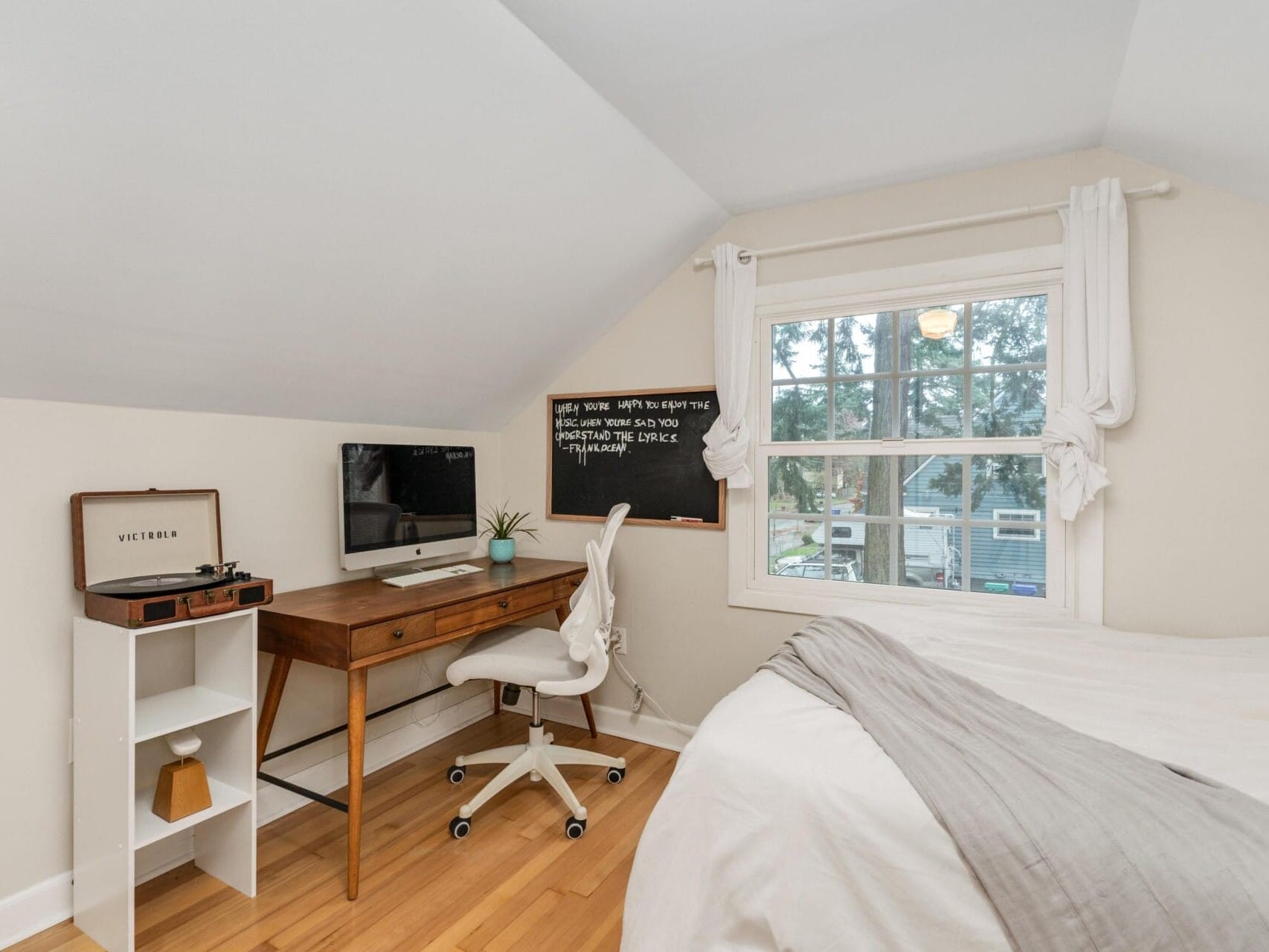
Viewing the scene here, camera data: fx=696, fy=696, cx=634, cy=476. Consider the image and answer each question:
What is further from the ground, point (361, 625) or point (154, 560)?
point (154, 560)

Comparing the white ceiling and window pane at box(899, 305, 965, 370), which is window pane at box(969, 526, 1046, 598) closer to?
window pane at box(899, 305, 965, 370)

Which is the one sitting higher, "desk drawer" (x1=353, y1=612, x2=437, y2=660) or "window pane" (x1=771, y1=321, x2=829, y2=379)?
"window pane" (x1=771, y1=321, x2=829, y2=379)

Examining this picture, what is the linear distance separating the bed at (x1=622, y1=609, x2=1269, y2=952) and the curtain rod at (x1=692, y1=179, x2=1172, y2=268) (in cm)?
157

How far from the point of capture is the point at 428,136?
6.16 ft

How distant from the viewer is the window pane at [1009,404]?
2.51 meters

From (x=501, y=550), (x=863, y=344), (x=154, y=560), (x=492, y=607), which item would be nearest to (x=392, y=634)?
(x=492, y=607)

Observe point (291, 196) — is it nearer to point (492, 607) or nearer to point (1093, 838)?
point (492, 607)

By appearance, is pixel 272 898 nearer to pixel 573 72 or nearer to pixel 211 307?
pixel 211 307

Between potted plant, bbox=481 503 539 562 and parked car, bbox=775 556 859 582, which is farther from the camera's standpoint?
potted plant, bbox=481 503 539 562

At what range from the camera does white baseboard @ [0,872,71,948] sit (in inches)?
72.8

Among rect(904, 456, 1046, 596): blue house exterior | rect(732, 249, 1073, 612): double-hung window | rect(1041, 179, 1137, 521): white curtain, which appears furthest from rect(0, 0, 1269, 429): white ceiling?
rect(904, 456, 1046, 596): blue house exterior

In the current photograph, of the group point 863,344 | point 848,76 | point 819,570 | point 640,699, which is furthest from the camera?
point 640,699

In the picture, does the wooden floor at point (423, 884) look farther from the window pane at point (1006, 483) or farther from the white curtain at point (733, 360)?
the window pane at point (1006, 483)

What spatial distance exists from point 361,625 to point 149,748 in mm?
769
